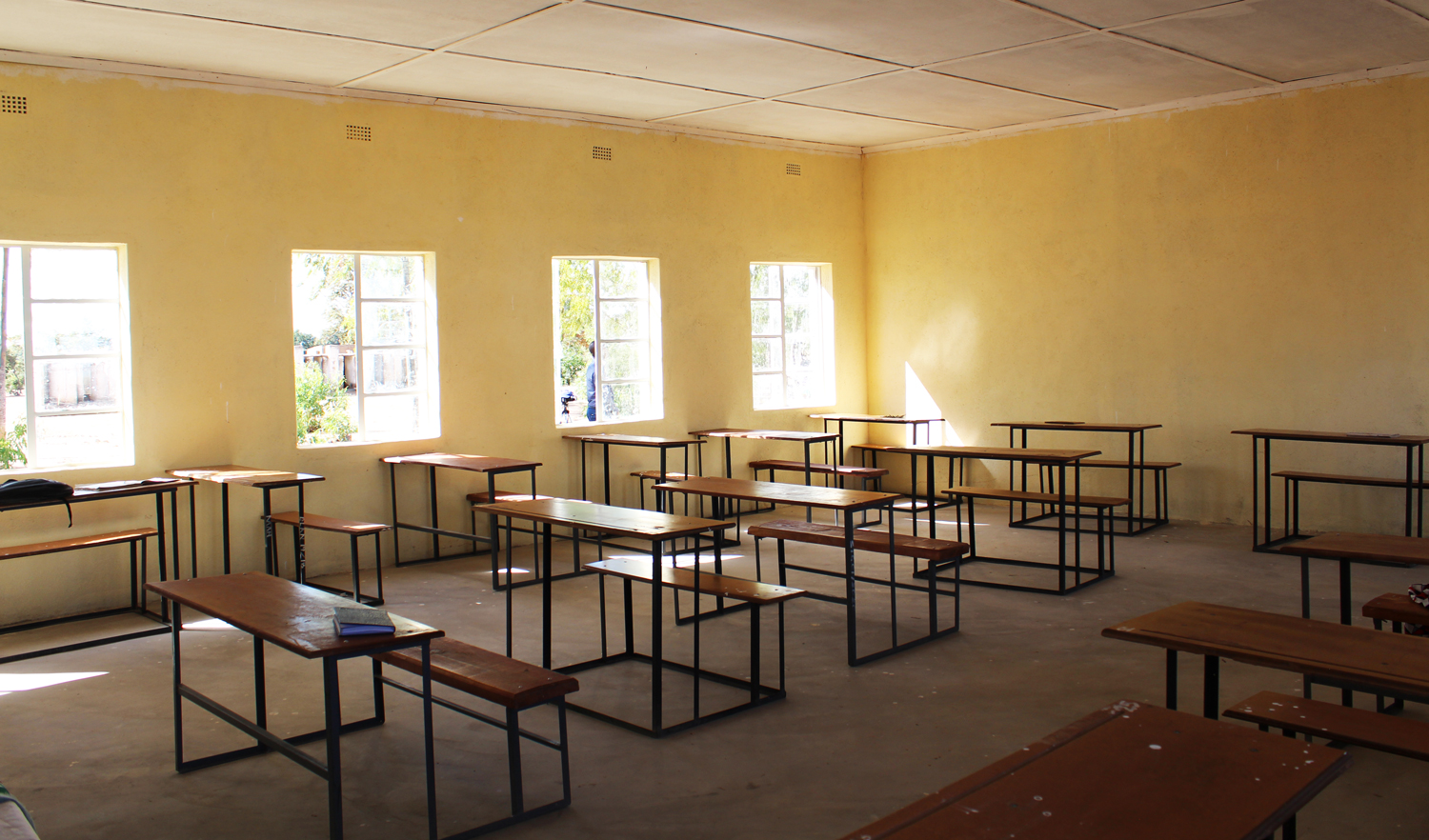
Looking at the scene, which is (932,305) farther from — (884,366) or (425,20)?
(425,20)

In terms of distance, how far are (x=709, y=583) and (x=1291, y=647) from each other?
2435mm

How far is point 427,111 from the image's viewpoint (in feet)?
24.4

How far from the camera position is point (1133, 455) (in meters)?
8.37

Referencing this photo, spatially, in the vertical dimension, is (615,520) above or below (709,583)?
above

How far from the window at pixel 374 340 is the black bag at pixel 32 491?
1981 millimetres

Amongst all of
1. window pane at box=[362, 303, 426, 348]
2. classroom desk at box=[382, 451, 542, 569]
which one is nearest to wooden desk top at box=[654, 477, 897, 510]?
classroom desk at box=[382, 451, 542, 569]

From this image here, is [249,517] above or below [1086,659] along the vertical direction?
above

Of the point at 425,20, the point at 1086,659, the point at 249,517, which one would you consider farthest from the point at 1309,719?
the point at 249,517

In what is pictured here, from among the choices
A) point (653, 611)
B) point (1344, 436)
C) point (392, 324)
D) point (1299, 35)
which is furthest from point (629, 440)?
point (1299, 35)

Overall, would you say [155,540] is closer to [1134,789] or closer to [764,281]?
[764,281]

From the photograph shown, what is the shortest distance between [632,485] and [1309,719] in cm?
620

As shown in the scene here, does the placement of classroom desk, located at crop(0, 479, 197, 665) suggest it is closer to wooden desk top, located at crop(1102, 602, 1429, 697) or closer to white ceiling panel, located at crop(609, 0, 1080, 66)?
white ceiling panel, located at crop(609, 0, 1080, 66)

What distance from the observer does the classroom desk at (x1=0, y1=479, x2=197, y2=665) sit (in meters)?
5.33

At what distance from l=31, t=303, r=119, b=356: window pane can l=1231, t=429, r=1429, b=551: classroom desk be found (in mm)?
7427
